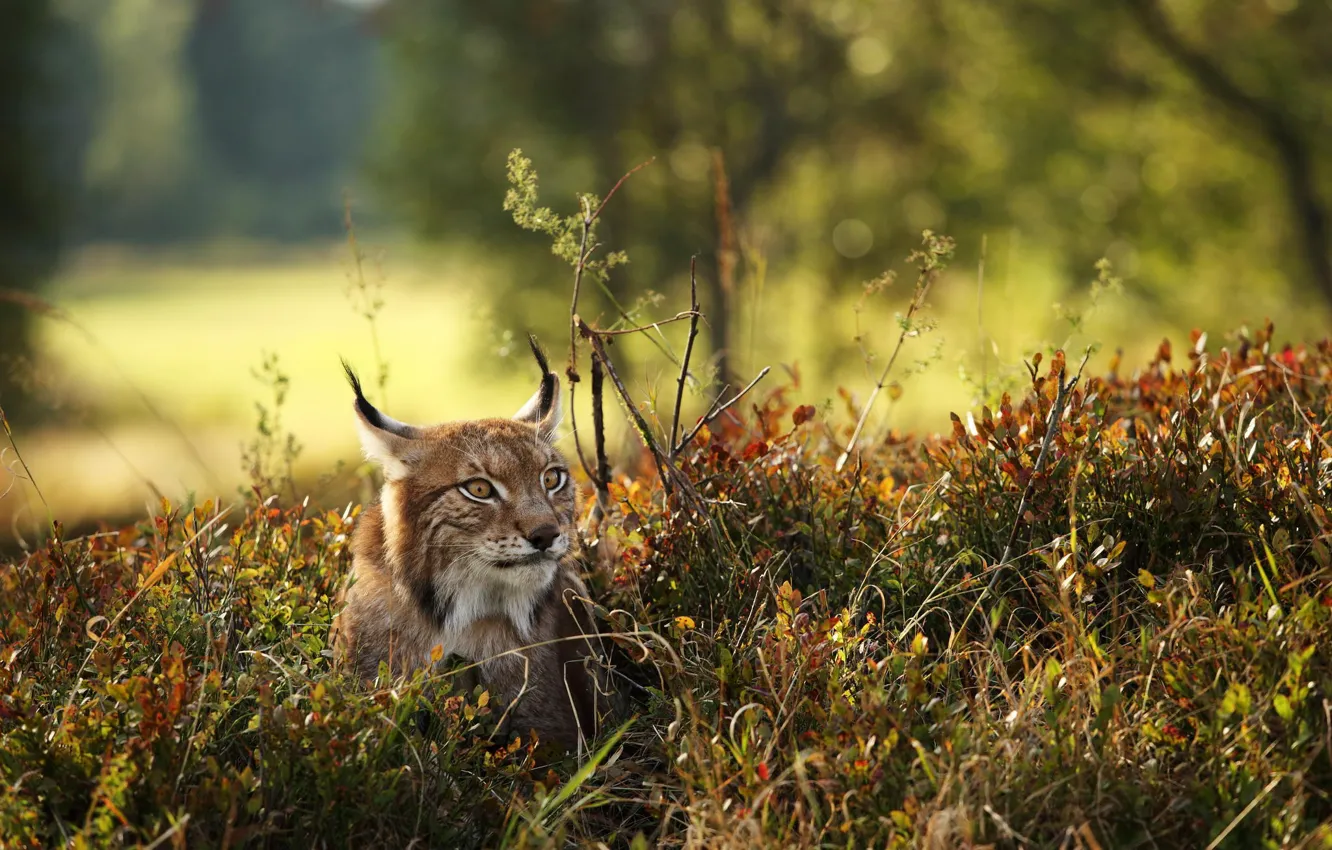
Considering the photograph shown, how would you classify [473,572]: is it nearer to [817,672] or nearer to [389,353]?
[817,672]

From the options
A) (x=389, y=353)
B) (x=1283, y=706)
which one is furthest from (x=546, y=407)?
(x=389, y=353)

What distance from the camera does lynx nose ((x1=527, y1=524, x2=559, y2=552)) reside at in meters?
4.05

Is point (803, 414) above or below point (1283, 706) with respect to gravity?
above

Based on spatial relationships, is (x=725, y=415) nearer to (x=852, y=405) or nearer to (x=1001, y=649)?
(x=852, y=405)

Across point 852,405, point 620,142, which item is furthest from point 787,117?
point 852,405

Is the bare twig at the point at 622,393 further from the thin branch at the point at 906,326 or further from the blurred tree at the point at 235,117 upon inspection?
the blurred tree at the point at 235,117

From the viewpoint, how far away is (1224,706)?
317 centimetres

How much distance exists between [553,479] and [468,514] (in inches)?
14.6

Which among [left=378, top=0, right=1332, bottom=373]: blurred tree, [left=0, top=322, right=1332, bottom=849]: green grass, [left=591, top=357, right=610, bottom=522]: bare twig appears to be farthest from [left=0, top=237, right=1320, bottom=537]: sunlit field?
[left=378, top=0, right=1332, bottom=373]: blurred tree

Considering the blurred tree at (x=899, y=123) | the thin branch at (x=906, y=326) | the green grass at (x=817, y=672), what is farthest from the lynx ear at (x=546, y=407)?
the blurred tree at (x=899, y=123)

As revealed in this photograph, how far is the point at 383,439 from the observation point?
4273 millimetres

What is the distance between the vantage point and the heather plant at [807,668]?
3.18 metres

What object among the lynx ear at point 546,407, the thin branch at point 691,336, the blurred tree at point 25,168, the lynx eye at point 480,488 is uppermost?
the blurred tree at point 25,168

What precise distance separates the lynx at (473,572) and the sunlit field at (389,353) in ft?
1.52
